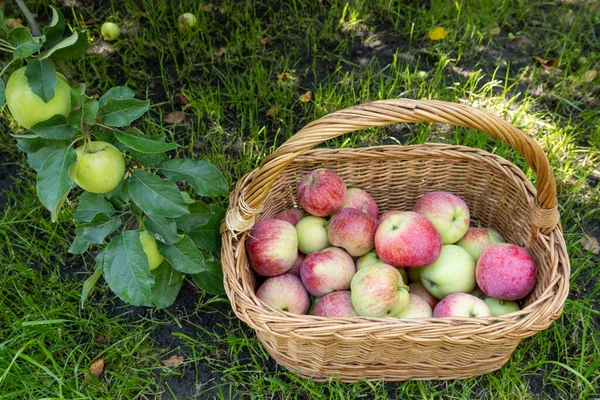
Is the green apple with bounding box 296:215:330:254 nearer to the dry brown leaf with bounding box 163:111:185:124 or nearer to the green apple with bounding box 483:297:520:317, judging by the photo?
the green apple with bounding box 483:297:520:317

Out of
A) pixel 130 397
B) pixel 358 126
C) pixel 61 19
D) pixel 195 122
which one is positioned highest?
pixel 61 19

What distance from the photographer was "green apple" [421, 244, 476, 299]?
188 centimetres

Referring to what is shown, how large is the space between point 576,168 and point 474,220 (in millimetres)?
681

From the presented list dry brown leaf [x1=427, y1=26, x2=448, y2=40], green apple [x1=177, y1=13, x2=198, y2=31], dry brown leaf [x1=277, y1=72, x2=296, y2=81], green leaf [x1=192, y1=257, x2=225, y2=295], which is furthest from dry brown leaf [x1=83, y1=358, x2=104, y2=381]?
dry brown leaf [x1=427, y1=26, x2=448, y2=40]

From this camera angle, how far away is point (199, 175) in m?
1.71

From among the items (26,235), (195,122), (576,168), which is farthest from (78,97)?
(576,168)

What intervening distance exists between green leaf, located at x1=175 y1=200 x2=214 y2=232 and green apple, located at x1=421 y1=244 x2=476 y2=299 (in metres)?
0.78

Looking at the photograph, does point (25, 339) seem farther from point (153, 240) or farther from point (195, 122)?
point (195, 122)

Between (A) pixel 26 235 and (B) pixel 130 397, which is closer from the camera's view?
(B) pixel 130 397

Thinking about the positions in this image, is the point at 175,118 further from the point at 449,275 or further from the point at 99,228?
the point at 449,275

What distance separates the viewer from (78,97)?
1.42m

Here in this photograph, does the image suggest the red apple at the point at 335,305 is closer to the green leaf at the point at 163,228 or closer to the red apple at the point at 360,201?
the red apple at the point at 360,201

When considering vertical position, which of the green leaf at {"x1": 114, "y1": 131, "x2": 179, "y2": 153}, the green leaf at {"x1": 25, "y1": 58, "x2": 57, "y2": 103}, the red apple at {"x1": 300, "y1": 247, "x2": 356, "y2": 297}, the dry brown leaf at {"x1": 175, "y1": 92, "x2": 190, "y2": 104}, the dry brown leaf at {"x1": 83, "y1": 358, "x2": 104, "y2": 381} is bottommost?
the dry brown leaf at {"x1": 83, "y1": 358, "x2": 104, "y2": 381}

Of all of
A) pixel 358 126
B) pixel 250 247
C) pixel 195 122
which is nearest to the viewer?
pixel 358 126
